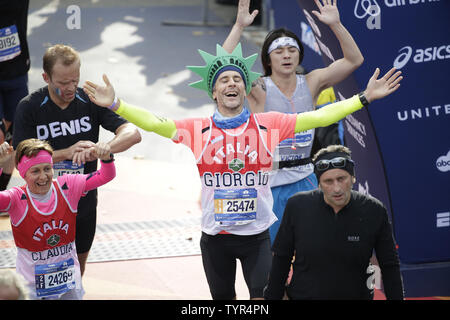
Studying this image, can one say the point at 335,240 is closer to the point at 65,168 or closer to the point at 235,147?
the point at 235,147

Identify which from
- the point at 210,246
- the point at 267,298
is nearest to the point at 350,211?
the point at 267,298

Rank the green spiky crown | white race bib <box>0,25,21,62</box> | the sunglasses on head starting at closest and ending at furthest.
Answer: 1. the sunglasses on head
2. the green spiky crown
3. white race bib <box>0,25,21,62</box>

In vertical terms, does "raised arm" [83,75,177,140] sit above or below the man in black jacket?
above

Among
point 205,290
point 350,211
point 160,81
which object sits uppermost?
point 160,81

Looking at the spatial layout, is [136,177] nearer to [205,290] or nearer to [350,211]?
[205,290]

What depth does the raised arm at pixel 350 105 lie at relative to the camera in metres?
4.54

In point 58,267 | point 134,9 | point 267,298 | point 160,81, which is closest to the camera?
point 267,298

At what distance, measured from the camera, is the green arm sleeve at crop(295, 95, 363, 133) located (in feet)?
15.0

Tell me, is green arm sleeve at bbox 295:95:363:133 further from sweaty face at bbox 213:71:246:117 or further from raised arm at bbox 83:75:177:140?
raised arm at bbox 83:75:177:140

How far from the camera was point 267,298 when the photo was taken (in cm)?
415

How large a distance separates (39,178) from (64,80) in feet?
2.39

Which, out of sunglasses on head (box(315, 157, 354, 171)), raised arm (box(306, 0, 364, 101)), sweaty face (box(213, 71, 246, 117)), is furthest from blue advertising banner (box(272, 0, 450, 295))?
sunglasses on head (box(315, 157, 354, 171))

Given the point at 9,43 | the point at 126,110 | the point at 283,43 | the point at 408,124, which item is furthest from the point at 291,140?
the point at 9,43

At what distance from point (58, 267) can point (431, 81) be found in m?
2.98
